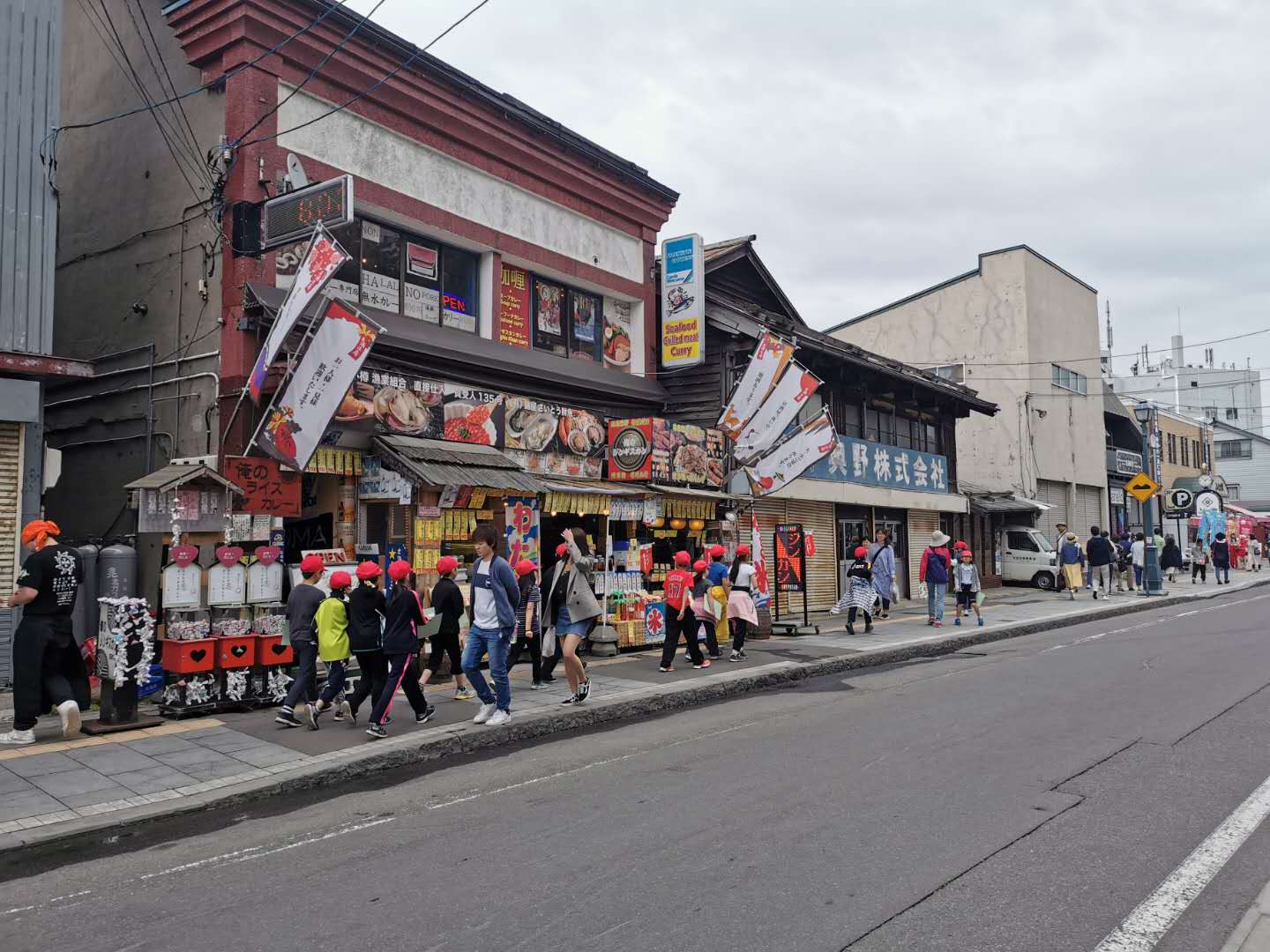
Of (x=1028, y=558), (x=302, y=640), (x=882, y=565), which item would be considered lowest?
(x=302, y=640)

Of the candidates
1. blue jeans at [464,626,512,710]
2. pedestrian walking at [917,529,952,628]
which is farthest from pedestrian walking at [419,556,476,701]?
pedestrian walking at [917,529,952,628]

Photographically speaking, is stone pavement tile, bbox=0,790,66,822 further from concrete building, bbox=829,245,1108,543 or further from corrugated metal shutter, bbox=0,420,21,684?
concrete building, bbox=829,245,1108,543

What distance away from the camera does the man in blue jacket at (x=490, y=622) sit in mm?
8834

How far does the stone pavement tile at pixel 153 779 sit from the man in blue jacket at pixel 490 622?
2.54 meters

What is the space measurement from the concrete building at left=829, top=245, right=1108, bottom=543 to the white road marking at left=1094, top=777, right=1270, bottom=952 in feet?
89.8

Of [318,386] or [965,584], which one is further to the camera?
[965,584]

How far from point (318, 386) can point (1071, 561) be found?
20.1m

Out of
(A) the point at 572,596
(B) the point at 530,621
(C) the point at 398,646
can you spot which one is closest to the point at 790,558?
(B) the point at 530,621

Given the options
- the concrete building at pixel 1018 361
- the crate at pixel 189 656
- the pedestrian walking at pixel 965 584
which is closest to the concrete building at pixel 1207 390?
the concrete building at pixel 1018 361

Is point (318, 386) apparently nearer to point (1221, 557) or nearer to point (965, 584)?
point (965, 584)

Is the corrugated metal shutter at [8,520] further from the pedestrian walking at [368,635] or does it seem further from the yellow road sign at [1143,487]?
the yellow road sign at [1143,487]

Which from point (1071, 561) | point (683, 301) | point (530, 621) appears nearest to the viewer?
point (530, 621)

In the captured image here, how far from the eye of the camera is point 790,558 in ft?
55.2

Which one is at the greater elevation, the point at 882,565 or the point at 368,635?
the point at 882,565
